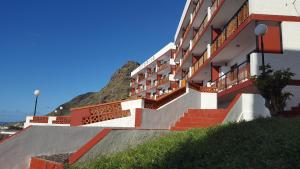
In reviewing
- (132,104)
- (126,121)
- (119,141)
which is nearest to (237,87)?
(132,104)

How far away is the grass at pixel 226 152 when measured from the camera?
17.2 feet

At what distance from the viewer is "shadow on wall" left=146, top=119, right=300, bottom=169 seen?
5184 mm

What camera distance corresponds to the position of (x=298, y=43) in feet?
50.4

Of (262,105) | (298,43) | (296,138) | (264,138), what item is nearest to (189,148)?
(264,138)

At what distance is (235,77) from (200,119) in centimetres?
603

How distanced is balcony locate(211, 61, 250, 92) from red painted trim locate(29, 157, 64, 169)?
35.6 ft

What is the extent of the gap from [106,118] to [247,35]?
9.68m

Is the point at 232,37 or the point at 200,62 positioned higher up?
the point at 200,62

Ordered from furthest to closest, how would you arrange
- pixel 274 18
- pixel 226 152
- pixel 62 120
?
pixel 62 120 → pixel 274 18 → pixel 226 152

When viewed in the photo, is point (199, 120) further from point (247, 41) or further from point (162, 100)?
point (247, 41)

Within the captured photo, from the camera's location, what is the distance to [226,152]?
5887 millimetres

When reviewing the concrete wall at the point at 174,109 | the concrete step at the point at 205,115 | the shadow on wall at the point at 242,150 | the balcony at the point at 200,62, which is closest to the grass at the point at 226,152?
the shadow on wall at the point at 242,150

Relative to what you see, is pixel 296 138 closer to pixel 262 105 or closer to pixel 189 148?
pixel 189 148

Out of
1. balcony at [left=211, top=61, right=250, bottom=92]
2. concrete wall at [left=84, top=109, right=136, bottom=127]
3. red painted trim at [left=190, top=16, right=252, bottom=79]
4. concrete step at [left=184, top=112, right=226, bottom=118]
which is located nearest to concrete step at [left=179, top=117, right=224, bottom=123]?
concrete step at [left=184, top=112, right=226, bottom=118]
